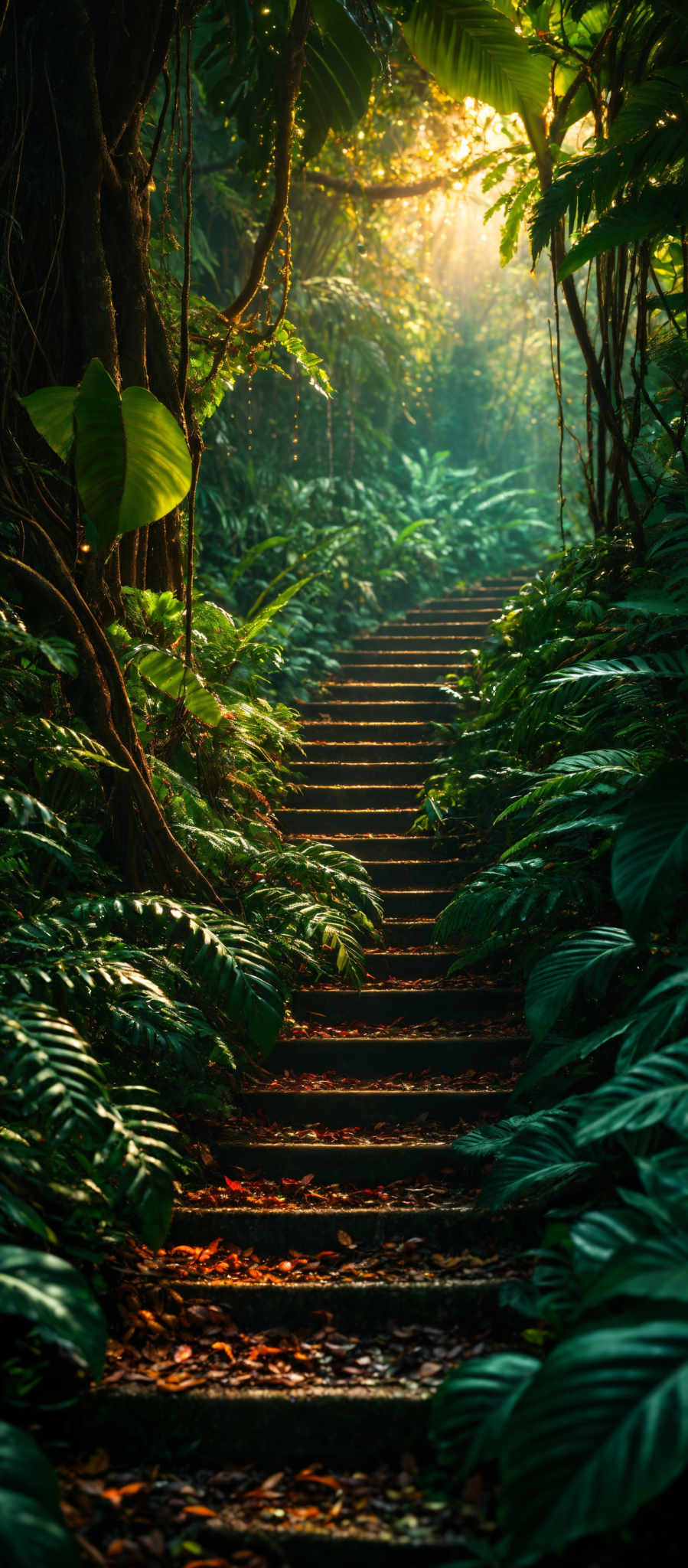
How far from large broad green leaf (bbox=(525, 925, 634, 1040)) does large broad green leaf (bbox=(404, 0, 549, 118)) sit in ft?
11.4

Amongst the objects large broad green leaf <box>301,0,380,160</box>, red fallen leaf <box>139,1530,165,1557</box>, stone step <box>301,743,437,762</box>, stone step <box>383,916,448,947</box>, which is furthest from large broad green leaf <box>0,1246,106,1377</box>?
large broad green leaf <box>301,0,380,160</box>

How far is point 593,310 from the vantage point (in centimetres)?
1336

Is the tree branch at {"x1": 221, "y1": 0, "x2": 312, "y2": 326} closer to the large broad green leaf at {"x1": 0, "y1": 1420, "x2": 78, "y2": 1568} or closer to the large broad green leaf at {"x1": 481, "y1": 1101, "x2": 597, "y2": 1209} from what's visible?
the large broad green leaf at {"x1": 481, "y1": 1101, "x2": 597, "y2": 1209}

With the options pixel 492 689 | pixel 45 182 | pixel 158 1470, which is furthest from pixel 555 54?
pixel 158 1470

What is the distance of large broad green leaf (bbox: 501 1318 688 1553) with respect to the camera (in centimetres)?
113

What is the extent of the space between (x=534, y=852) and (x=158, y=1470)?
223cm

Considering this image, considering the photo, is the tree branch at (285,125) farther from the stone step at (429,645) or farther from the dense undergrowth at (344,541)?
the stone step at (429,645)

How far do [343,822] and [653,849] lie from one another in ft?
10.0

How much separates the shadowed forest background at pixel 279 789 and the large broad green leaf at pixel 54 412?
12mm

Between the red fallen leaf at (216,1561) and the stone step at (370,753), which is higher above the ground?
the stone step at (370,753)

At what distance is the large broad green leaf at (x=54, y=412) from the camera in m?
3.01

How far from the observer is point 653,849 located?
2.03m

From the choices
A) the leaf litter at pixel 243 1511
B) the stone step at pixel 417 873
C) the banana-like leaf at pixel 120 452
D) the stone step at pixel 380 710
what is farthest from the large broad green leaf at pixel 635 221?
the leaf litter at pixel 243 1511

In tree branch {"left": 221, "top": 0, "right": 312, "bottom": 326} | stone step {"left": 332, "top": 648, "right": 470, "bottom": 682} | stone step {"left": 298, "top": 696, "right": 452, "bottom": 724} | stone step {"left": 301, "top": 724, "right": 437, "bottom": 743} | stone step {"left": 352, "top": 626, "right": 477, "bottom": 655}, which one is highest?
tree branch {"left": 221, "top": 0, "right": 312, "bottom": 326}
